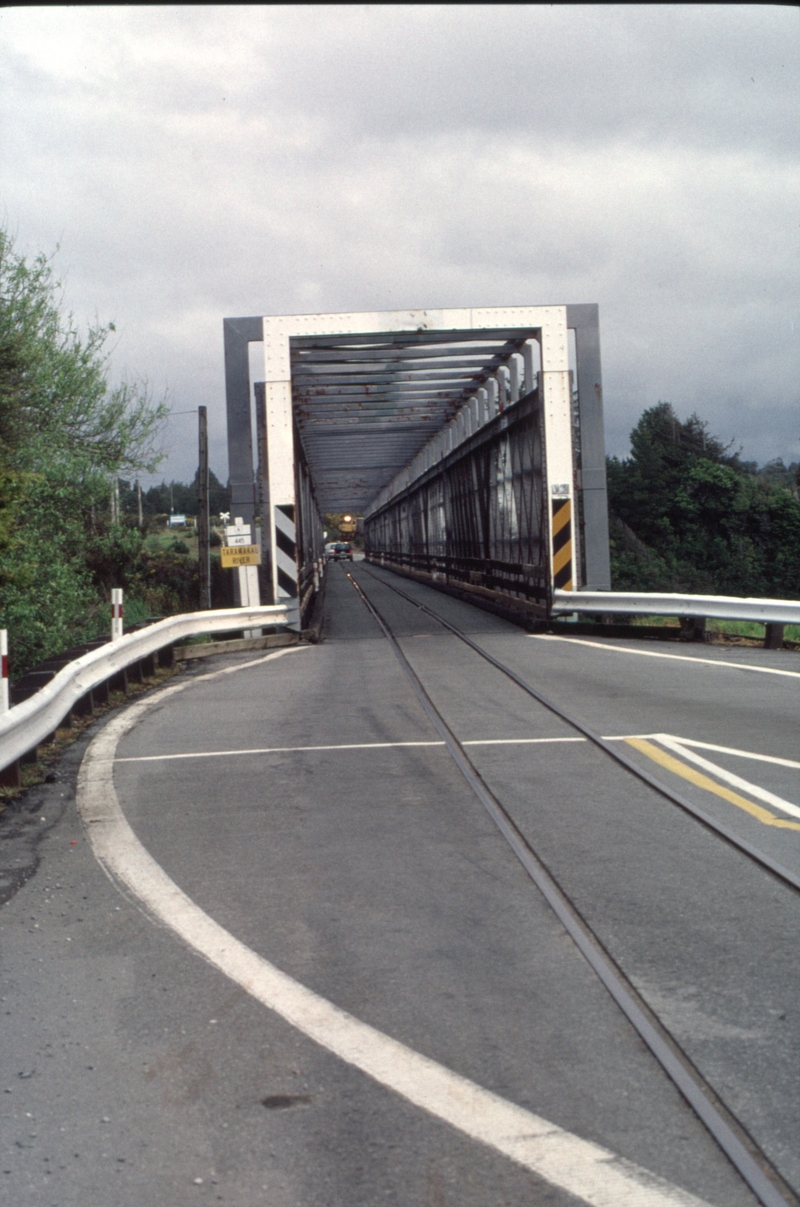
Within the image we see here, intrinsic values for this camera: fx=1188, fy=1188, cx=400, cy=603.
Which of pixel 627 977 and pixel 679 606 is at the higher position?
pixel 679 606

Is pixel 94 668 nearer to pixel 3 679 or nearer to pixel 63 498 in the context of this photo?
pixel 3 679

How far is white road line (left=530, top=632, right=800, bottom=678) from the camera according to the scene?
13.2 meters

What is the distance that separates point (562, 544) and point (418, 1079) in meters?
16.0

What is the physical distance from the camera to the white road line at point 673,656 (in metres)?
13.2

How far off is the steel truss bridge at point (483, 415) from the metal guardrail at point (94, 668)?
1.37 m

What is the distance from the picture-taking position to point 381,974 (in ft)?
14.4

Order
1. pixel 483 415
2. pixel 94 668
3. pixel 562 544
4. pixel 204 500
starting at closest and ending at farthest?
pixel 94 668 < pixel 562 544 < pixel 483 415 < pixel 204 500

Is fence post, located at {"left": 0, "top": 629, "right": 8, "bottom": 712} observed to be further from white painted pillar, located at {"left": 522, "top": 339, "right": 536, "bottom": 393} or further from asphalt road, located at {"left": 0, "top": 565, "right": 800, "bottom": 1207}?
white painted pillar, located at {"left": 522, "top": 339, "right": 536, "bottom": 393}

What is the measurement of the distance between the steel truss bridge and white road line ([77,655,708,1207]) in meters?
13.8

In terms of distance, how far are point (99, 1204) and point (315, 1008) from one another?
1.24 metres

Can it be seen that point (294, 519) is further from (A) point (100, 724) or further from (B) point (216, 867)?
(B) point (216, 867)

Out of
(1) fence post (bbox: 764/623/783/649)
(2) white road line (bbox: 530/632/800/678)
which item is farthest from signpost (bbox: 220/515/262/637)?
(1) fence post (bbox: 764/623/783/649)

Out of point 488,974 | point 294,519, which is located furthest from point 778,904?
point 294,519

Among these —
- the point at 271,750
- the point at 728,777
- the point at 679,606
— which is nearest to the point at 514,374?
the point at 679,606
